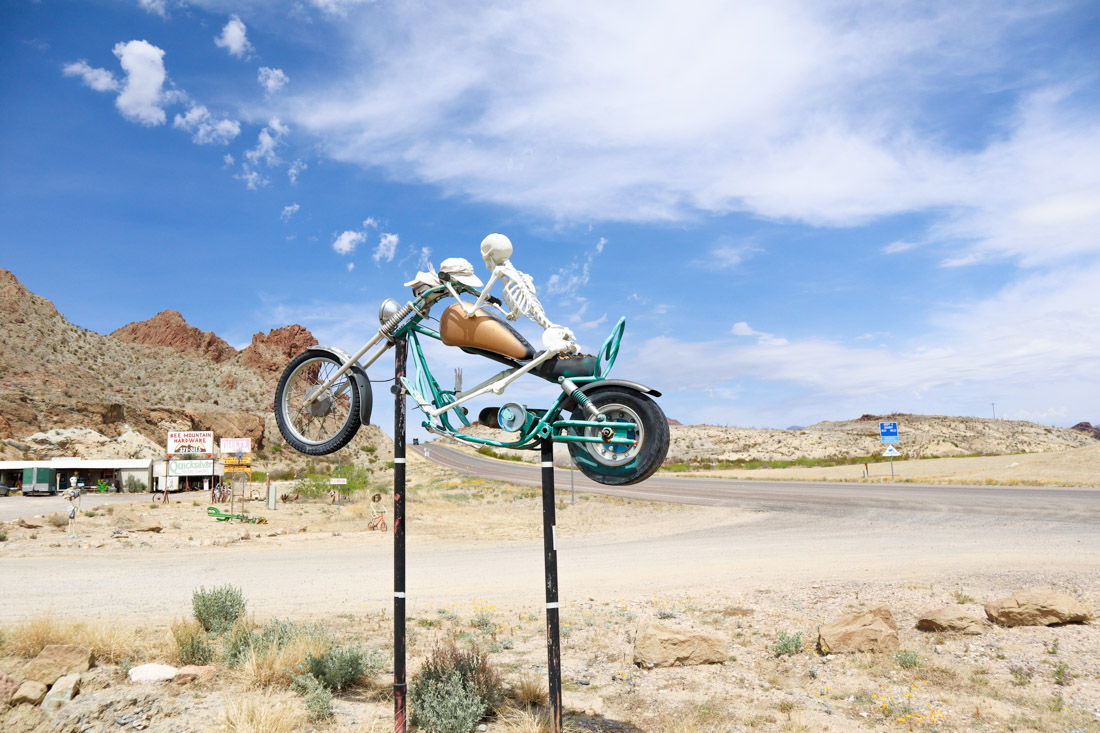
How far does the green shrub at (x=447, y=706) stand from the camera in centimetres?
706

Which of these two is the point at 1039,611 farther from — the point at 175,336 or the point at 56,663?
the point at 175,336

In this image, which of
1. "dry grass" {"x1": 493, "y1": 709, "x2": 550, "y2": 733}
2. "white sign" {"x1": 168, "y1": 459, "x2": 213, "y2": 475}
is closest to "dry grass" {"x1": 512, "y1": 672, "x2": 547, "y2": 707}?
"dry grass" {"x1": 493, "y1": 709, "x2": 550, "y2": 733}

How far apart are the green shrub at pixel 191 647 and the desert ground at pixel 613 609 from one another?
140 mm

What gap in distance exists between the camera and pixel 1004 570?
1504 centimetres

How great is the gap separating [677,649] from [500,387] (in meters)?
5.62

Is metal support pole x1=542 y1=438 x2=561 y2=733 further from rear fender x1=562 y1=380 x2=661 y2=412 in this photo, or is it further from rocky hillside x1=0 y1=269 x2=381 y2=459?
rocky hillside x1=0 y1=269 x2=381 y2=459

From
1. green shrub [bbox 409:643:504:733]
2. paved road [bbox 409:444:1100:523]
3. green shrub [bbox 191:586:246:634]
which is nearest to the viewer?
green shrub [bbox 409:643:504:733]

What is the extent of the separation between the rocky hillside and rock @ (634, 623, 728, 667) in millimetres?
62000

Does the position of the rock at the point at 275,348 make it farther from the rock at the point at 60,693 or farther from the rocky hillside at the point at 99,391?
the rock at the point at 60,693

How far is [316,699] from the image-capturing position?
738 cm

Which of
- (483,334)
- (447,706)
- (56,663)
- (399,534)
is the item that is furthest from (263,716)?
(483,334)

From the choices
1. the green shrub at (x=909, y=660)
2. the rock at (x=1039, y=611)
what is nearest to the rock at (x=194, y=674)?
the green shrub at (x=909, y=660)

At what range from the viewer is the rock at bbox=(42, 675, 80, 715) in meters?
7.02

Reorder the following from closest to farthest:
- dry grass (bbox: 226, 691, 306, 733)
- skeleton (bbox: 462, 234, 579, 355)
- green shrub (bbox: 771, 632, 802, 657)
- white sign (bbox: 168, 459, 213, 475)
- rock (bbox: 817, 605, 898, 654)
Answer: skeleton (bbox: 462, 234, 579, 355) → dry grass (bbox: 226, 691, 306, 733) → rock (bbox: 817, 605, 898, 654) → green shrub (bbox: 771, 632, 802, 657) → white sign (bbox: 168, 459, 213, 475)
